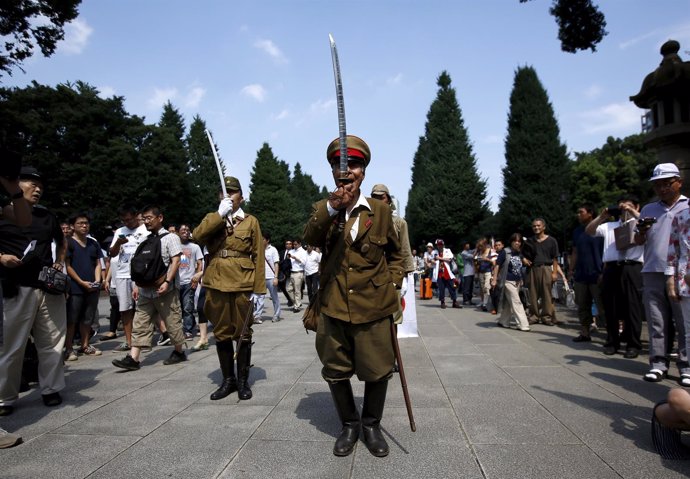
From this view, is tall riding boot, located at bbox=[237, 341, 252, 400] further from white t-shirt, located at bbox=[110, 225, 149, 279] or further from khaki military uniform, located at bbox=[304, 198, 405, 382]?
white t-shirt, located at bbox=[110, 225, 149, 279]

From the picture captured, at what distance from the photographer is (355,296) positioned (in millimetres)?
3117

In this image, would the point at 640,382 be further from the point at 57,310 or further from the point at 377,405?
the point at 57,310

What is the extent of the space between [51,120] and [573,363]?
41.8m

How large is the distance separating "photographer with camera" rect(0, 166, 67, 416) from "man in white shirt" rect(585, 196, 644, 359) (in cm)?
623

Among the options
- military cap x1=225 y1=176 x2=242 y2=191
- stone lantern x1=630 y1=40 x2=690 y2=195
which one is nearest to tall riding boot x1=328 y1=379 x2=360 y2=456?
military cap x1=225 y1=176 x2=242 y2=191

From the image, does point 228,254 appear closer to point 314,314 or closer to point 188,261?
point 314,314

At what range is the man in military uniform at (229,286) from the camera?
452 cm

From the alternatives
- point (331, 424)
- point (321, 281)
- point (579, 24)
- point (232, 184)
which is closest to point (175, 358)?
point (232, 184)

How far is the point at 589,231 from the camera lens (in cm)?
639

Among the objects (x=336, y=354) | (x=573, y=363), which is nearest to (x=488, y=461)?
(x=336, y=354)

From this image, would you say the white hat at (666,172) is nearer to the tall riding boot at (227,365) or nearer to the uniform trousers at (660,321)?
the uniform trousers at (660,321)

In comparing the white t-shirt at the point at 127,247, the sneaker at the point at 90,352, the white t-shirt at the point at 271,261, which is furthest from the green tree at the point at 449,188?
the sneaker at the point at 90,352

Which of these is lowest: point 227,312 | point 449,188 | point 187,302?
point 187,302

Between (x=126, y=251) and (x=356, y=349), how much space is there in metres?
5.53
